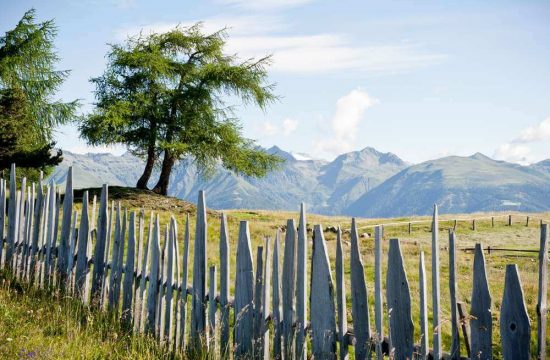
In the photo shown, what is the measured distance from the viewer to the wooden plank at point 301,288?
13.6ft

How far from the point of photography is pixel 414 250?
1930 cm

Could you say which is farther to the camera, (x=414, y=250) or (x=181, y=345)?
(x=414, y=250)

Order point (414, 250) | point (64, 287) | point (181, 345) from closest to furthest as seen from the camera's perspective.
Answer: point (181, 345)
point (64, 287)
point (414, 250)

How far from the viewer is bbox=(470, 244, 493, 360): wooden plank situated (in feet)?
10.3

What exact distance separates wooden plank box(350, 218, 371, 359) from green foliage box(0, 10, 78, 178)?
21517 millimetres

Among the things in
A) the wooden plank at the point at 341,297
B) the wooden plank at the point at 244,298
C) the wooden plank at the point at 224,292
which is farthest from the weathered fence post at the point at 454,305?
the wooden plank at the point at 224,292

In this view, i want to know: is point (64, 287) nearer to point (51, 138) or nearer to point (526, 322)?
point (526, 322)

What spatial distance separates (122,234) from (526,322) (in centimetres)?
499

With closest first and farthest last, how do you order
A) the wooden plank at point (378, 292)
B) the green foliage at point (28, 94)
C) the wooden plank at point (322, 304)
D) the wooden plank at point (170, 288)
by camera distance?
the wooden plank at point (378, 292), the wooden plank at point (322, 304), the wooden plank at point (170, 288), the green foliage at point (28, 94)

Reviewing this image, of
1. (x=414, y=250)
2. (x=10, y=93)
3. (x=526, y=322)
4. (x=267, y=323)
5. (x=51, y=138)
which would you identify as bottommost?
(x=414, y=250)

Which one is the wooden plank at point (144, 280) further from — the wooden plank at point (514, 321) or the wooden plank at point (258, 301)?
the wooden plank at point (514, 321)

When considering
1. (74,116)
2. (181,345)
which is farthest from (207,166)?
(181,345)

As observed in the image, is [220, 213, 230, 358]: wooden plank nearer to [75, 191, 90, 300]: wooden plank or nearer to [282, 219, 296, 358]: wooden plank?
[282, 219, 296, 358]: wooden plank

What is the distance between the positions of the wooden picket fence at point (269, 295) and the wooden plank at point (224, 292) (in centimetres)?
1
